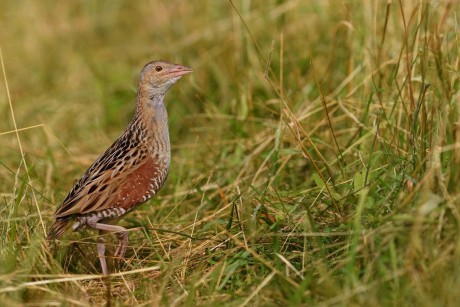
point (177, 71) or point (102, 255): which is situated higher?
point (177, 71)

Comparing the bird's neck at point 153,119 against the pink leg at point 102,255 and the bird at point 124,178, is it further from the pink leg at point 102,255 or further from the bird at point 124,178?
the pink leg at point 102,255

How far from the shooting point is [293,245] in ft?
15.7

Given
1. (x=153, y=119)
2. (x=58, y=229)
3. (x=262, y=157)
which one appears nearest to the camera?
(x=58, y=229)

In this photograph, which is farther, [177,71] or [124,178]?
[177,71]

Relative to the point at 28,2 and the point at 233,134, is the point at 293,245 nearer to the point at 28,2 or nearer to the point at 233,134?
the point at 233,134

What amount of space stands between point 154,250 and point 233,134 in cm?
188

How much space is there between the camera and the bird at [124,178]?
5.02m

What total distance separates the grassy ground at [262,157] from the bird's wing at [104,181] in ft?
0.74

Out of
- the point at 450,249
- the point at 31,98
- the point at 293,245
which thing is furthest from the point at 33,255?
the point at 31,98

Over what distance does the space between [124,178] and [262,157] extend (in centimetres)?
145

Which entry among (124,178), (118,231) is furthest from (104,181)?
(118,231)

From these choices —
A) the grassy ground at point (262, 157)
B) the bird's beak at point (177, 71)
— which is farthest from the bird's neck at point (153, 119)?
the grassy ground at point (262, 157)

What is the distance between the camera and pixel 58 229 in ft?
16.4

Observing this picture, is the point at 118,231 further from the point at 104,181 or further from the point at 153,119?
the point at 153,119
